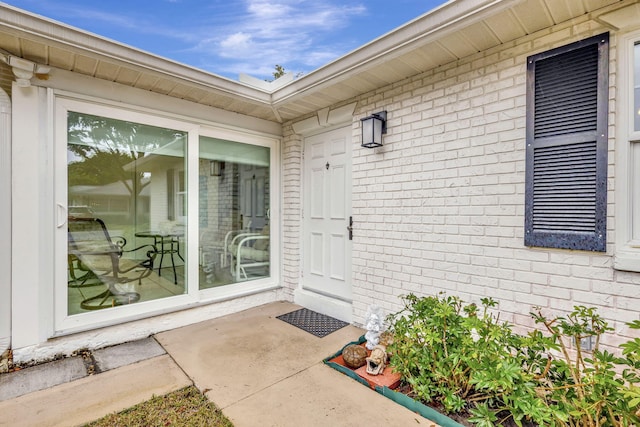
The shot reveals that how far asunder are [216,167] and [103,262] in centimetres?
147

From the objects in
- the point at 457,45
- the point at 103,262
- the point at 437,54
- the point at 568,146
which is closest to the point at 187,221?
the point at 103,262

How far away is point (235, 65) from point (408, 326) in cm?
570

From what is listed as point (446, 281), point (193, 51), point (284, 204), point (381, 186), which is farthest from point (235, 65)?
point (446, 281)

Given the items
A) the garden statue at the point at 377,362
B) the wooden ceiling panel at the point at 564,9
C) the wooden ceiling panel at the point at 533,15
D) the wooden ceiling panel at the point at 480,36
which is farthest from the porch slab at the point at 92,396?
the wooden ceiling panel at the point at 564,9

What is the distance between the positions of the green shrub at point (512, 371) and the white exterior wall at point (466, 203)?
0.26 metres

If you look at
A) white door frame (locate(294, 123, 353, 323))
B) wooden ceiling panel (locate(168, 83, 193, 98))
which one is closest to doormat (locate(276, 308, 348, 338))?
white door frame (locate(294, 123, 353, 323))

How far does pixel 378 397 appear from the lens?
201cm

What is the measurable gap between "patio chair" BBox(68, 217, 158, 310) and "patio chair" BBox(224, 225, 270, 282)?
0.89 meters

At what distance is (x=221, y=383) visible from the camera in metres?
2.17

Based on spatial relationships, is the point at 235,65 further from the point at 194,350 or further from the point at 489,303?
the point at 489,303

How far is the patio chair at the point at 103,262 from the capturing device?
2633 millimetres

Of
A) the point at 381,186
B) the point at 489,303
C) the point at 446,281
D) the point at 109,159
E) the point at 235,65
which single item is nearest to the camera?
the point at 489,303

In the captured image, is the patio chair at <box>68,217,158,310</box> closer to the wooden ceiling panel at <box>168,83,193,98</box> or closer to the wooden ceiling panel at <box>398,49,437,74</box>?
the wooden ceiling panel at <box>168,83,193,98</box>

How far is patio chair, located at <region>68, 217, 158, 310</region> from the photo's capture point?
263cm
